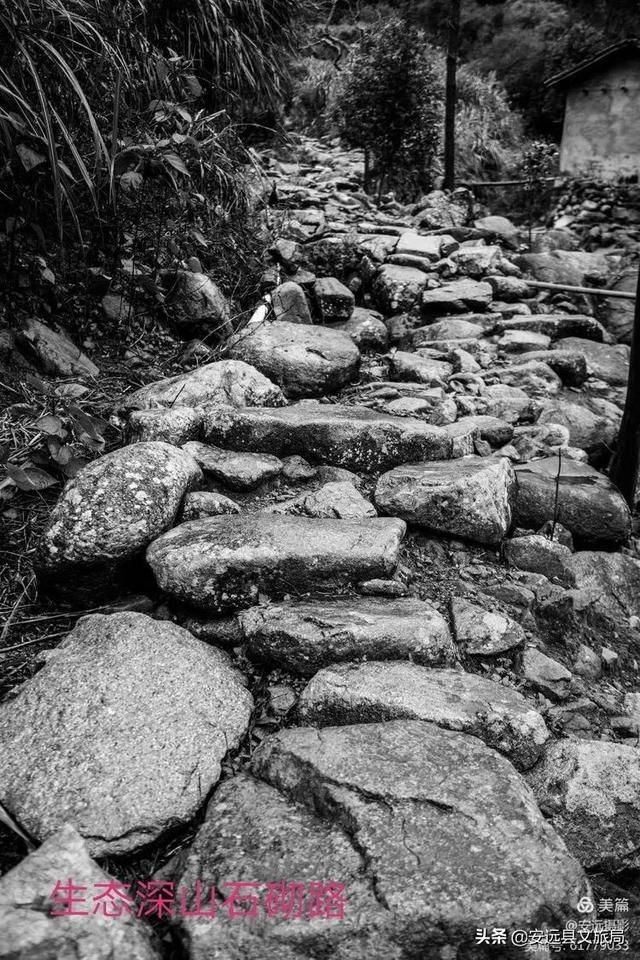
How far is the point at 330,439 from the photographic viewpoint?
2227mm

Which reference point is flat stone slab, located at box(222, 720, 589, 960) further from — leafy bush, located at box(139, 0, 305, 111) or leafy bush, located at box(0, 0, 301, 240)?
leafy bush, located at box(139, 0, 305, 111)

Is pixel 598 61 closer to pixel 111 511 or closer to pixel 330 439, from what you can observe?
pixel 330 439

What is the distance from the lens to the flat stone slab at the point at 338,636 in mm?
1486

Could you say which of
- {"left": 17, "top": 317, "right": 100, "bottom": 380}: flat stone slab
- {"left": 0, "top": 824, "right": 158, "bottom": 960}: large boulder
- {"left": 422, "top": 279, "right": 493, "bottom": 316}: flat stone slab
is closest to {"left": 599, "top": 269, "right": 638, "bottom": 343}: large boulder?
{"left": 422, "top": 279, "right": 493, "bottom": 316}: flat stone slab

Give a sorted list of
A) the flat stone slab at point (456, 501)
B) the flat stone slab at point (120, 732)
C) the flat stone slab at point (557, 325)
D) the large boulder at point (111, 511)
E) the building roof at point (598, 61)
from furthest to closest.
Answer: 1. the building roof at point (598, 61)
2. the flat stone slab at point (557, 325)
3. the flat stone slab at point (456, 501)
4. the large boulder at point (111, 511)
5. the flat stone slab at point (120, 732)

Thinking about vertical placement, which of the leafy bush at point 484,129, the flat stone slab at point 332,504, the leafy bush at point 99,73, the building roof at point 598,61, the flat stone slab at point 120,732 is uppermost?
the building roof at point 598,61

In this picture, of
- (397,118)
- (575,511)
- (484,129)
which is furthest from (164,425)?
(484,129)

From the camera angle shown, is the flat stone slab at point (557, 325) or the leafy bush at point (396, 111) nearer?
the flat stone slab at point (557, 325)

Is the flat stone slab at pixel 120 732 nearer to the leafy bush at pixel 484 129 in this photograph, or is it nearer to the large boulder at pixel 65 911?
the large boulder at pixel 65 911

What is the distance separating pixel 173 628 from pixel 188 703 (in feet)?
0.75

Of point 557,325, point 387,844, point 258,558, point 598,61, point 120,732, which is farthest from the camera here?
point 598,61

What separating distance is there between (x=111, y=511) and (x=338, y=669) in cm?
68

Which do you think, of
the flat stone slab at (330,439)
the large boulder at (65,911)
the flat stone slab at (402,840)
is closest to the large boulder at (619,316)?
the flat stone slab at (330,439)

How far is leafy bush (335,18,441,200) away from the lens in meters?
7.84
